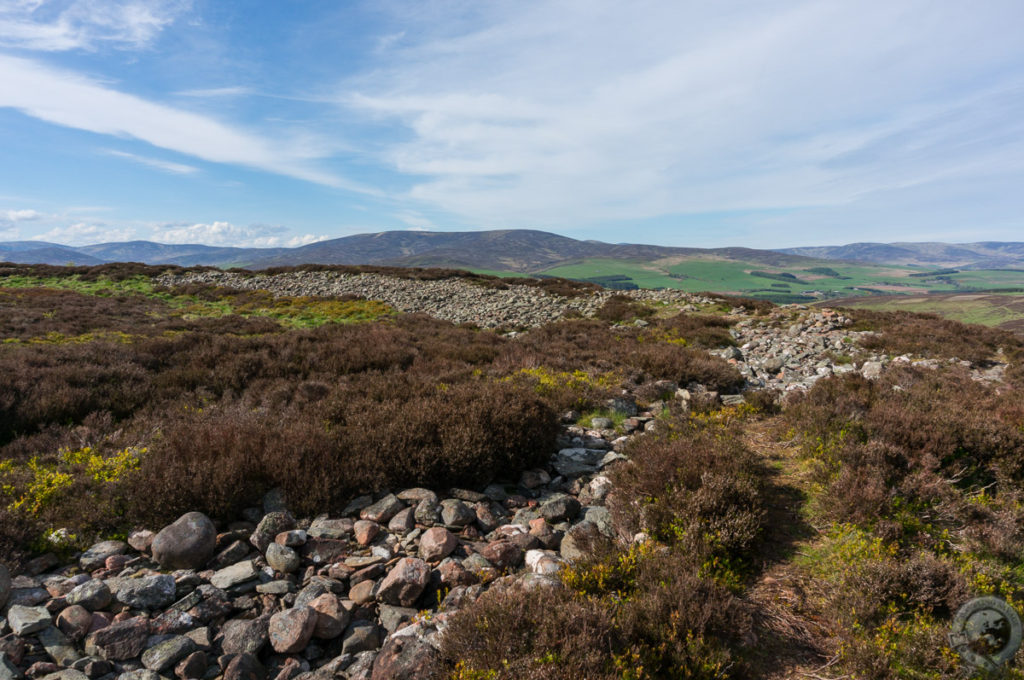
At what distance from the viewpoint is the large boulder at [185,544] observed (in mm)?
4145

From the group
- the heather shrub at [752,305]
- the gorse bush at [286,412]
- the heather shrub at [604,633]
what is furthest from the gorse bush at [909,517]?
the heather shrub at [752,305]

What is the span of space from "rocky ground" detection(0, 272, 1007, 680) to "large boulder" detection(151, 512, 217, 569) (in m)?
0.01

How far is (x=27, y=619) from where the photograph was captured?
3242 millimetres

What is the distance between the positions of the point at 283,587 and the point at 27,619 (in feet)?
5.30

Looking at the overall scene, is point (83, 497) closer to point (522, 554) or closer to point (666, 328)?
point (522, 554)

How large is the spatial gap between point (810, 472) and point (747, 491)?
1624mm

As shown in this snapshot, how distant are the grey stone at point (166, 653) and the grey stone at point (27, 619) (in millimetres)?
783

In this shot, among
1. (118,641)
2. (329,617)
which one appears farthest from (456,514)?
(118,641)

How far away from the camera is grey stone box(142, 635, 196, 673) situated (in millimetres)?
3117

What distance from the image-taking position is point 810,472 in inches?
216

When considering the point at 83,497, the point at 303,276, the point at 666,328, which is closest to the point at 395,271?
the point at 303,276

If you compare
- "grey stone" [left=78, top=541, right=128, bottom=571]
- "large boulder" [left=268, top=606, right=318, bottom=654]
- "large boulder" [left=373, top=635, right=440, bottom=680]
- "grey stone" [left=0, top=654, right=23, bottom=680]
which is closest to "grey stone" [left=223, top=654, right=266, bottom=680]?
"large boulder" [left=268, top=606, right=318, bottom=654]

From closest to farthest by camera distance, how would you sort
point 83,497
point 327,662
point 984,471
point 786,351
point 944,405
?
point 327,662 < point 83,497 < point 984,471 < point 944,405 < point 786,351

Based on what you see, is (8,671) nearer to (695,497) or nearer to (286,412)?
(286,412)
